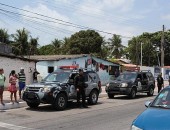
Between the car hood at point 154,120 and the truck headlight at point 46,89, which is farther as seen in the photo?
the truck headlight at point 46,89

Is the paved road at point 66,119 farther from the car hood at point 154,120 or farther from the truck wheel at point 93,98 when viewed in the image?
the car hood at point 154,120

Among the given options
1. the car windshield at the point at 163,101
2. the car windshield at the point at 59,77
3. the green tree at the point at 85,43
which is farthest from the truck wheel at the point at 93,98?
the green tree at the point at 85,43

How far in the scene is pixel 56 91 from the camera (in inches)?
590

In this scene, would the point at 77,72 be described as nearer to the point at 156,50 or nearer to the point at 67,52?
the point at 67,52

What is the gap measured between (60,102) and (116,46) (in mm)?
66888

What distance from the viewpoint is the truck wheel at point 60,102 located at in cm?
1497

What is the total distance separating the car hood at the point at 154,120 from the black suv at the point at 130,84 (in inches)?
571

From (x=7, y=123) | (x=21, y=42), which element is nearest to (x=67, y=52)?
(x=21, y=42)

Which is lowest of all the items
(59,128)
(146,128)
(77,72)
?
(59,128)

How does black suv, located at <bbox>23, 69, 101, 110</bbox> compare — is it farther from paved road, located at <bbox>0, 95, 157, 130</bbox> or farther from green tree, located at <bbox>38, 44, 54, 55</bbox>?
green tree, located at <bbox>38, 44, 54, 55</bbox>

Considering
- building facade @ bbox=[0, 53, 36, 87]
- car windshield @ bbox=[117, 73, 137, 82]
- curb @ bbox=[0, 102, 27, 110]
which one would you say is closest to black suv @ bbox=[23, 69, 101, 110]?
curb @ bbox=[0, 102, 27, 110]

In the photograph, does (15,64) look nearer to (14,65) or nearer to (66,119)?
(14,65)

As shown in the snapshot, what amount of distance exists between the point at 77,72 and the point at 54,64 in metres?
18.1

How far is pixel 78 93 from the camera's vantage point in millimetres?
16094
